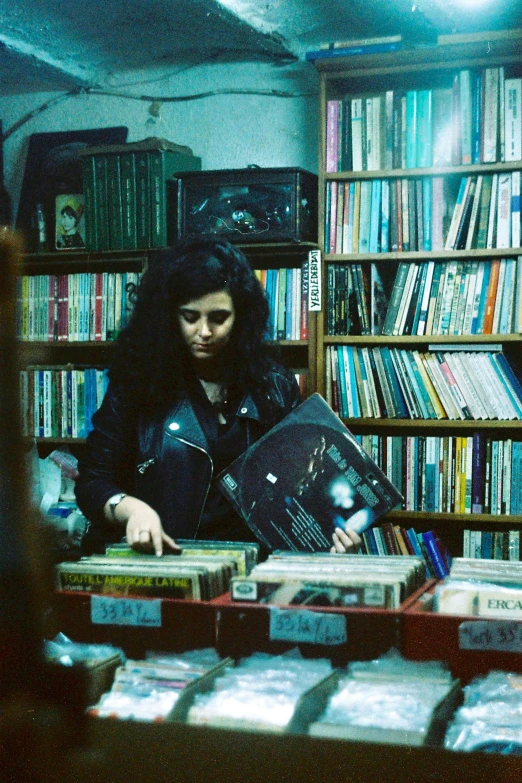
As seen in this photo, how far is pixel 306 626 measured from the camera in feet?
2.71

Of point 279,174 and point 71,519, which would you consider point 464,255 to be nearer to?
point 279,174

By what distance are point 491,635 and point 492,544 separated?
6.42 feet

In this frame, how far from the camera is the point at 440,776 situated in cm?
57

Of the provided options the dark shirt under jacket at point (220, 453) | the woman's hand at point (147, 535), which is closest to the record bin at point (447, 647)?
the woman's hand at point (147, 535)

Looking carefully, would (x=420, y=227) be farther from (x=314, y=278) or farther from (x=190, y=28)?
(x=190, y=28)

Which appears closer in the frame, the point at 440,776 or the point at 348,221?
the point at 440,776

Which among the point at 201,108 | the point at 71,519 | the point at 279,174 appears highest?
the point at 201,108

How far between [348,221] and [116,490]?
5.22 ft

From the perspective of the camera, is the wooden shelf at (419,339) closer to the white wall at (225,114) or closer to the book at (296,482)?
the white wall at (225,114)

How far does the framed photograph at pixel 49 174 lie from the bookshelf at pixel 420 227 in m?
1.01

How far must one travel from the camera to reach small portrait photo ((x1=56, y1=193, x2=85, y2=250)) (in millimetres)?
3078

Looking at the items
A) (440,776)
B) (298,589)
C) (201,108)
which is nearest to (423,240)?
(201,108)

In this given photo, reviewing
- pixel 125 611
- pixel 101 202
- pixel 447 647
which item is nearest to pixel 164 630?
pixel 125 611

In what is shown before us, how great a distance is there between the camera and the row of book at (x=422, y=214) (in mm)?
2605
